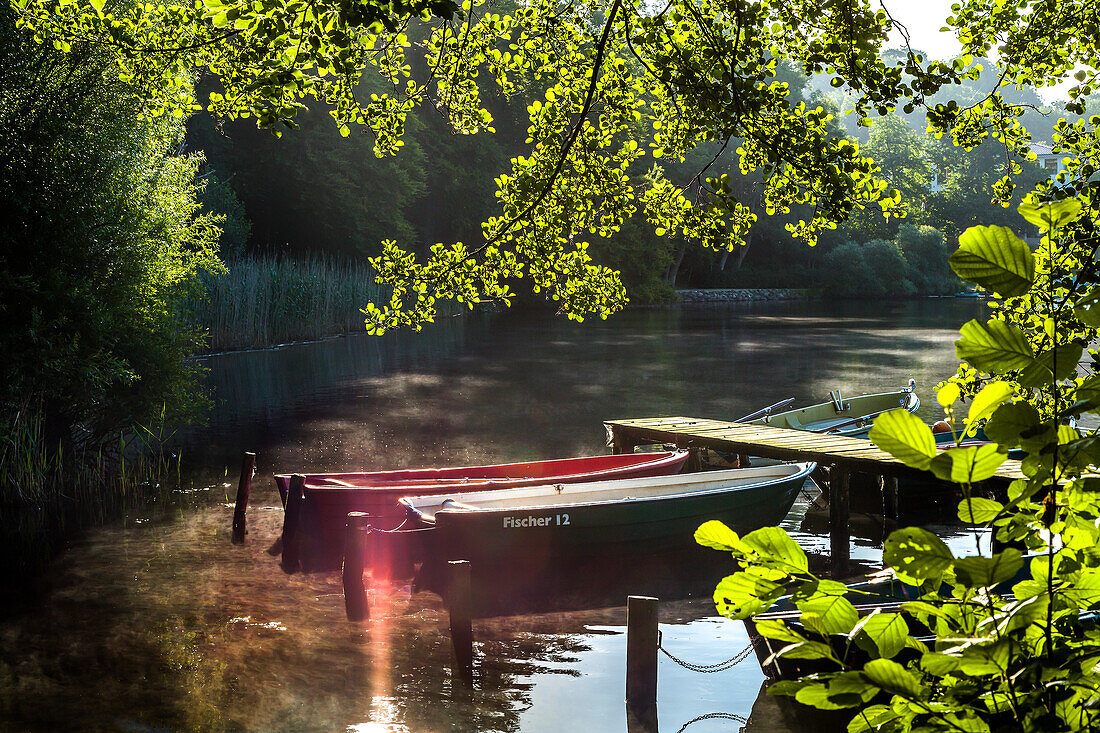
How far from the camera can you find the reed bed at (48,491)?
11594mm

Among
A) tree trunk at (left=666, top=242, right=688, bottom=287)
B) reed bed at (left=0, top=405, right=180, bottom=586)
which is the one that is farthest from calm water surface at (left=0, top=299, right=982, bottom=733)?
tree trunk at (left=666, top=242, right=688, bottom=287)

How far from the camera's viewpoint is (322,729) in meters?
6.97

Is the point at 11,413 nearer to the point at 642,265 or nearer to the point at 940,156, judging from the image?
the point at 642,265

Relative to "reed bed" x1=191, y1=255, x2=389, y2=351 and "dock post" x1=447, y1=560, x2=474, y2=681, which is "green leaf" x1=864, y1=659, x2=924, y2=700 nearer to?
"dock post" x1=447, y1=560, x2=474, y2=681

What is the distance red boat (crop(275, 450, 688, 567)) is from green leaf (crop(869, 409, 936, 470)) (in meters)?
9.64

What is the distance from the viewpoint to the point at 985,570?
61.4 inches

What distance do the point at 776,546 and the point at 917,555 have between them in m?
0.23

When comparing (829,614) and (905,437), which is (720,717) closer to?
(829,614)

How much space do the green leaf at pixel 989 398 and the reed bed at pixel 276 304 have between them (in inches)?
977

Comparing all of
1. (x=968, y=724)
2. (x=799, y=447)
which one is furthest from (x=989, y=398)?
(x=799, y=447)

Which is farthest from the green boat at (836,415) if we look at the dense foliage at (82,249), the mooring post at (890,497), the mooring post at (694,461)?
the dense foliage at (82,249)

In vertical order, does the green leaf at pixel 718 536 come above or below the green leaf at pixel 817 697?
above

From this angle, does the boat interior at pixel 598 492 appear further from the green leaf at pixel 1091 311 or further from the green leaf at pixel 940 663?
the green leaf at pixel 1091 311

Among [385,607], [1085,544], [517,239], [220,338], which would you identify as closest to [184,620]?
[385,607]
